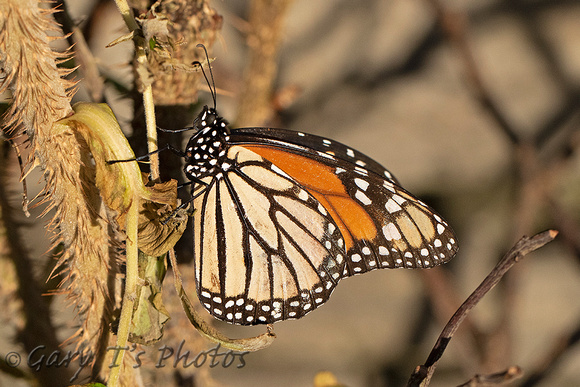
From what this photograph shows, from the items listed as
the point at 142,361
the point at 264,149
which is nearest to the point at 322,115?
the point at 264,149

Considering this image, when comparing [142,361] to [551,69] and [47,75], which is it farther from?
[551,69]

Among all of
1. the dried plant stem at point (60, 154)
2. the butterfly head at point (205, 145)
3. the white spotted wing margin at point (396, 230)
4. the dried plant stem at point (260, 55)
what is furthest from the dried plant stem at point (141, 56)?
the dried plant stem at point (260, 55)

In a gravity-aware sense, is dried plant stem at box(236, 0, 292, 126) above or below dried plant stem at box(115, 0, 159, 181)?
above

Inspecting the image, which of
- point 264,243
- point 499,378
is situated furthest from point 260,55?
point 499,378

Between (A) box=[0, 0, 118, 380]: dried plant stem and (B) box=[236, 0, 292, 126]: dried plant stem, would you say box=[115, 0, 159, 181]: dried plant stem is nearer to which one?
(A) box=[0, 0, 118, 380]: dried plant stem

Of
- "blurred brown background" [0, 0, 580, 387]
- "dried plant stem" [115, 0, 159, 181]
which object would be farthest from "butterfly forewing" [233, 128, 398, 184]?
"blurred brown background" [0, 0, 580, 387]

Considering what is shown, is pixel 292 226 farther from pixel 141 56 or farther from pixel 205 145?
pixel 141 56

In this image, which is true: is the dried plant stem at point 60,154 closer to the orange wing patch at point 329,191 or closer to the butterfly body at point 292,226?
the butterfly body at point 292,226

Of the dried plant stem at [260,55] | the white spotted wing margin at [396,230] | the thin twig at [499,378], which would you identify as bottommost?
the thin twig at [499,378]
